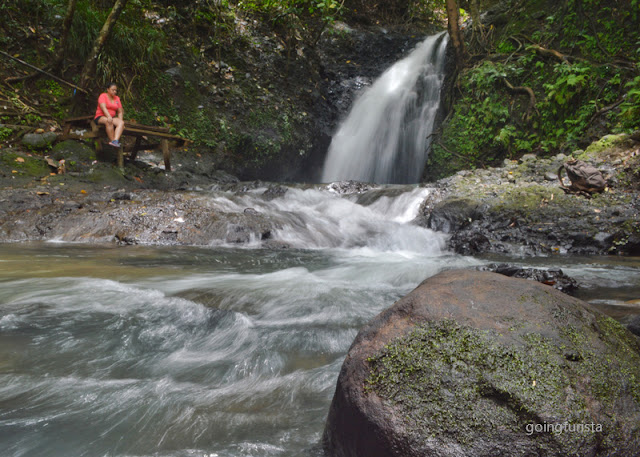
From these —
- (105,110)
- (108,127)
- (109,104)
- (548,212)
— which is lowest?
(548,212)

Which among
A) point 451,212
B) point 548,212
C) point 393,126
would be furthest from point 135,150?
point 548,212

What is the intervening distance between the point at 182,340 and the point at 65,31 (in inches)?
391

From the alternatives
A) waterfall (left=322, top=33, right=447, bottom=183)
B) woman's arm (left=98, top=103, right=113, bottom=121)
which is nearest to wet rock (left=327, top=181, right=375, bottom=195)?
waterfall (left=322, top=33, right=447, bottom=183)

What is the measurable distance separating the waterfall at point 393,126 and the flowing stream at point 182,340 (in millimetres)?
8223

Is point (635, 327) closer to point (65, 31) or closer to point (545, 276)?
point (545, 276)

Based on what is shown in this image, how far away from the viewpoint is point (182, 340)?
267 centimetres

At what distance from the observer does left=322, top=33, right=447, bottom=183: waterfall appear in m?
13.4

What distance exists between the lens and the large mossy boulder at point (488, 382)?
115cm

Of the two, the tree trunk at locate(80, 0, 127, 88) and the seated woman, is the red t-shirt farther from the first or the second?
the tree trunk at locate(80, 0, 127, 88)

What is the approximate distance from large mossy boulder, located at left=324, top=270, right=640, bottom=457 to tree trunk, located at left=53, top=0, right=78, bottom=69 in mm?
11019

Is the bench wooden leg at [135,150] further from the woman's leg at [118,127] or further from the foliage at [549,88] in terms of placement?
the foliage at [549,88]

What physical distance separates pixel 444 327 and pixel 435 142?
1106 cm

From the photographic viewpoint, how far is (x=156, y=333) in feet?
9.00

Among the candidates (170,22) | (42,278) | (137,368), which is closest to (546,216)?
(137,368)
